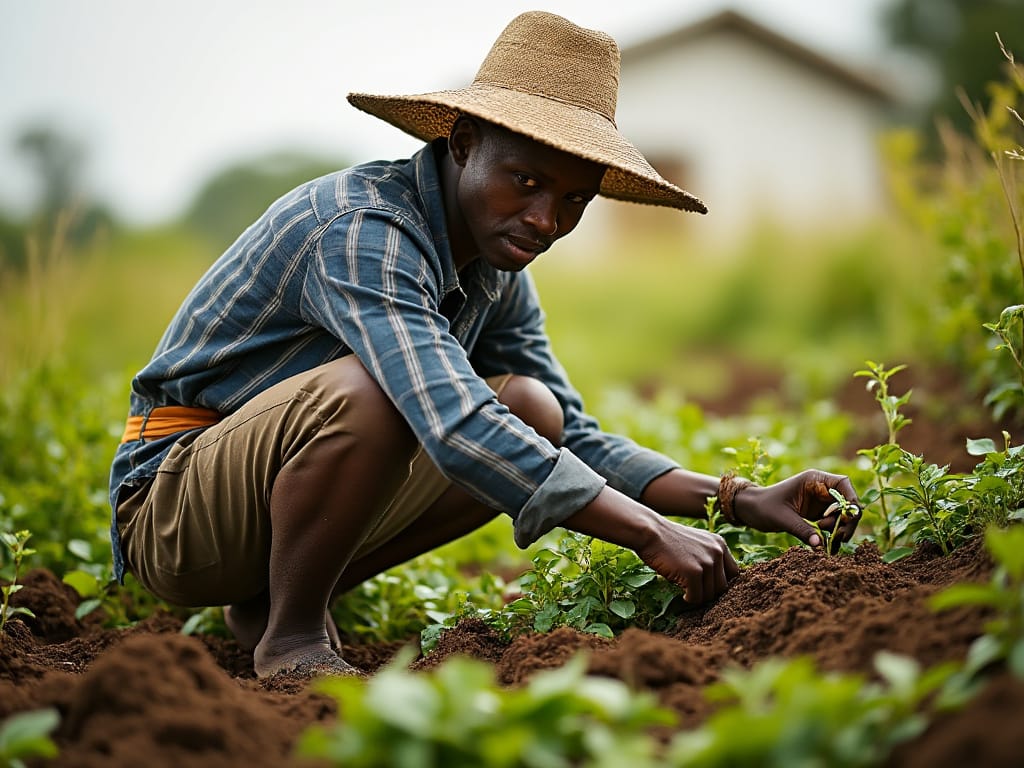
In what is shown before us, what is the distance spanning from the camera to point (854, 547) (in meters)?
2.26

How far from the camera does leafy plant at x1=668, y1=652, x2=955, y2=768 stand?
3.83 feet

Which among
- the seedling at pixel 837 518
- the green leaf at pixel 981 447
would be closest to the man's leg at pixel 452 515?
the seedling at pixel 837 518

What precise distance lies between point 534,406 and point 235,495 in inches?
28.0

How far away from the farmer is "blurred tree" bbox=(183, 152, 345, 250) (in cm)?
945

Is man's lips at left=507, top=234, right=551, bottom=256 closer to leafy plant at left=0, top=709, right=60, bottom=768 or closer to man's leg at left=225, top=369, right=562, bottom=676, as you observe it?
man's leg at left=225, top=369, right=562, bottom=676

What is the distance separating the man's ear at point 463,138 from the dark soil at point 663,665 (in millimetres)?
995

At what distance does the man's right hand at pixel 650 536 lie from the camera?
1.97m

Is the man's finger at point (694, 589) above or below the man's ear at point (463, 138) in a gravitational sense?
below

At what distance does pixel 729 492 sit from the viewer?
7.75ft

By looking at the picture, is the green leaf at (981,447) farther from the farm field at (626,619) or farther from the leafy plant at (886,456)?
the leafy plant at (886,456)

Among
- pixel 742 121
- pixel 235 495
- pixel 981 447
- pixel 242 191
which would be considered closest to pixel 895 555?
pixel 981 447

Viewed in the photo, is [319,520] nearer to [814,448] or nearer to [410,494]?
[410,494]

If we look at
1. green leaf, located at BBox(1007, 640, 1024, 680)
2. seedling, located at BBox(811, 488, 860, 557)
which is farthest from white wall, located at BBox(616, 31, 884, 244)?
green leaf, located at BBox(1007, 640, 1024, 680)

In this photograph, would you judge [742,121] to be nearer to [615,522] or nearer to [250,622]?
[250,622]
